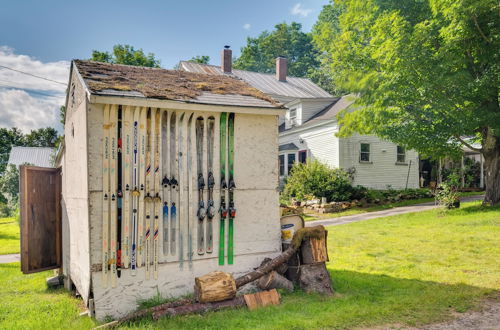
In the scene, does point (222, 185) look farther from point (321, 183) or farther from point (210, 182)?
point (321, 183)

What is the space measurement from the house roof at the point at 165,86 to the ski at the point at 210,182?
0.40 m

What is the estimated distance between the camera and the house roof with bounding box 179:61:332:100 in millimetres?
26461

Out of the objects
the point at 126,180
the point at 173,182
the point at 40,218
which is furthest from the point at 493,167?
the point at 40,218

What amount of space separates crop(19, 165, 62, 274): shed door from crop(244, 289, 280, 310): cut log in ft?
13.9

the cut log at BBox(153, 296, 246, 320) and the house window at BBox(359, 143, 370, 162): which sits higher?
the house window at BBox(359, 143, 370, 162)

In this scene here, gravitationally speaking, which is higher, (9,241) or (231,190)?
(231,190)

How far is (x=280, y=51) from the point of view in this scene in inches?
2142

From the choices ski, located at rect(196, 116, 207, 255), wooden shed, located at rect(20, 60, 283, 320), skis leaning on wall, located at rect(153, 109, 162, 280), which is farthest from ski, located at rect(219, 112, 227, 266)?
skis leaning on wall, located at rect(153, 109, 162, 280)

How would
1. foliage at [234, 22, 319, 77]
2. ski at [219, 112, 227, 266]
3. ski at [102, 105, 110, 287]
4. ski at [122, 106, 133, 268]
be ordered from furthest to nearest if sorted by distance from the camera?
1. foliage at [234, 22, 319, 77]
2. ski at [219, 112, 227, 266]
3. ski at [122, 106, 133, 268]
4. ski at [102, 105, 110, 287]

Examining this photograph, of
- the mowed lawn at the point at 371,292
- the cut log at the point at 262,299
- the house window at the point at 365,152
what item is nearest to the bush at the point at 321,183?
the house window at the point at 365,152

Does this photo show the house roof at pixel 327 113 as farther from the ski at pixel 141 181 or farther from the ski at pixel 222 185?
the ski at pixel 141 181

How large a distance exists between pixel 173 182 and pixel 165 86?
1.50 metres

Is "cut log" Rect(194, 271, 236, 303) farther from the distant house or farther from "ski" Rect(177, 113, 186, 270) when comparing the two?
the distant house

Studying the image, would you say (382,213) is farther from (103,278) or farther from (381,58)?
(103,278)
